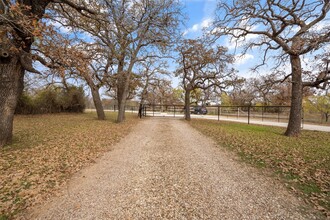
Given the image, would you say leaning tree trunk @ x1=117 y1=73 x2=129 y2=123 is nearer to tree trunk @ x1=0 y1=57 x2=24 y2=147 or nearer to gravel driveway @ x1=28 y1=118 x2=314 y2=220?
tree trunk @ x1=0 y1=57 x2=24 y2=147

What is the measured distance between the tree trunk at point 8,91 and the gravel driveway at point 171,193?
316 cm

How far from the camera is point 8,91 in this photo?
4.43 m

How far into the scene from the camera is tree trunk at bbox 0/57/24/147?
4343 millimetres

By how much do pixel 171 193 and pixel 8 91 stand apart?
5333 millimetres

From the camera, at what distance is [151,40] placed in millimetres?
10445

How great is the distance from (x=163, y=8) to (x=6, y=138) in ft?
30.1

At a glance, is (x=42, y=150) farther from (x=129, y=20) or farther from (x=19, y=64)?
(x=129, y=20)

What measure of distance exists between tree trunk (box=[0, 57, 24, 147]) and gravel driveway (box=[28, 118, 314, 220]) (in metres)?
3.16

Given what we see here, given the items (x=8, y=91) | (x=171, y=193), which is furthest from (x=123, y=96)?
(x=171, y=193)

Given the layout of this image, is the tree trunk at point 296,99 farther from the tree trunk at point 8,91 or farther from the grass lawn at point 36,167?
the tree trunk at point 8,91

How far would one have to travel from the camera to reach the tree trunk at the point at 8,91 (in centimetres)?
434

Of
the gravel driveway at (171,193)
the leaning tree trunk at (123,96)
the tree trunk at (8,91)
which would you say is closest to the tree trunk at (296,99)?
the gravel driveway at (171,193)

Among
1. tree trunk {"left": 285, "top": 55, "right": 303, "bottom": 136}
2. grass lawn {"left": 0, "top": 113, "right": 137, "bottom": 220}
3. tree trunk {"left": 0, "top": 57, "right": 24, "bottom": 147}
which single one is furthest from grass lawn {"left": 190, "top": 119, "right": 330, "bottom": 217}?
tree trunk {"left": 0, "top": 57, "right": 24, "bottom": 147}

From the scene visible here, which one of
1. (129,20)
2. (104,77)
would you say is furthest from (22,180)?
(104,77)
